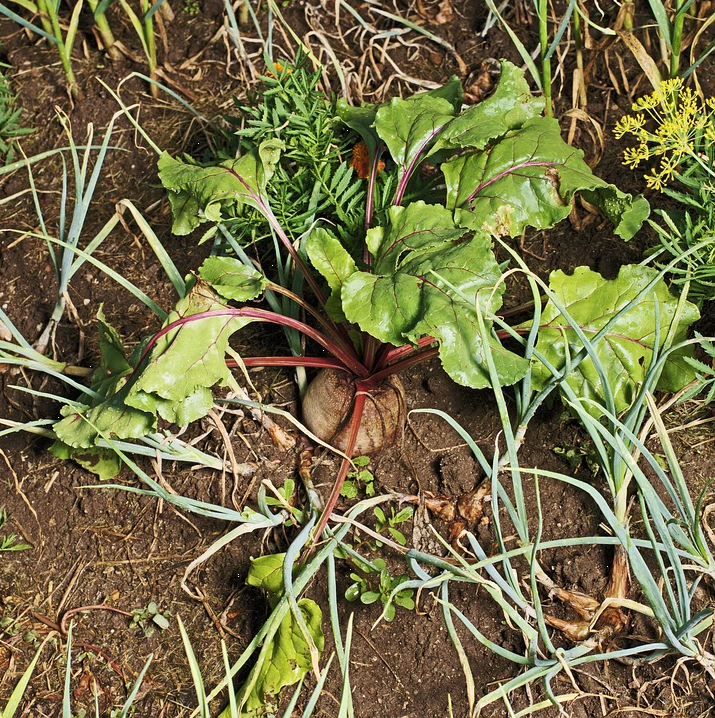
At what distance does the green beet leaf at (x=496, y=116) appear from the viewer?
1697mm

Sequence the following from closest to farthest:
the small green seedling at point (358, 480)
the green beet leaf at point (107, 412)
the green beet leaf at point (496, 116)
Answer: the green beet leaf at point (107, 412) → the green beet leaf at point (496, 116) → the small green seedling at point (358, 480)

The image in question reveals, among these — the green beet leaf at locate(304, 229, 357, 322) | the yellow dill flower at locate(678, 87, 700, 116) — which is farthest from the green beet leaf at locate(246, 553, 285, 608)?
the yellow dill flower at locate(678, 87, 700, 116)

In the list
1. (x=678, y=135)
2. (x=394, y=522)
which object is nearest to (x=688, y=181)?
(x=678, y=135)

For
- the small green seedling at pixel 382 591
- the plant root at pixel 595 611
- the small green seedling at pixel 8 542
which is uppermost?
the small green seedling at pixel 8 542

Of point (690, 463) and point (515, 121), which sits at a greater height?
point (515, 121)

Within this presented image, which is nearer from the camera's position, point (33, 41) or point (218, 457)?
point (218, 457)

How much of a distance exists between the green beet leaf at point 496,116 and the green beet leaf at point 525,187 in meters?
0.05

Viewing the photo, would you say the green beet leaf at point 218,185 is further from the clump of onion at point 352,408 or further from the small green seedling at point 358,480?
the small green seedling at point 358,480

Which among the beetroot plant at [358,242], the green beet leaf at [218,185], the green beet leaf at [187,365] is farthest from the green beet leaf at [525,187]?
the green beet leaf at [187,365]

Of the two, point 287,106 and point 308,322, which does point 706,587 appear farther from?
point 287,106

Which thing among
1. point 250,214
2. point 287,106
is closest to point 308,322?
point 250,214

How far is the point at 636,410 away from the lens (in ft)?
4.88

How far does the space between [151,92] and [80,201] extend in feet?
2.50

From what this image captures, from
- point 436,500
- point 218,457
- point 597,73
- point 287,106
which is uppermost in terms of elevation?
point 287,106
